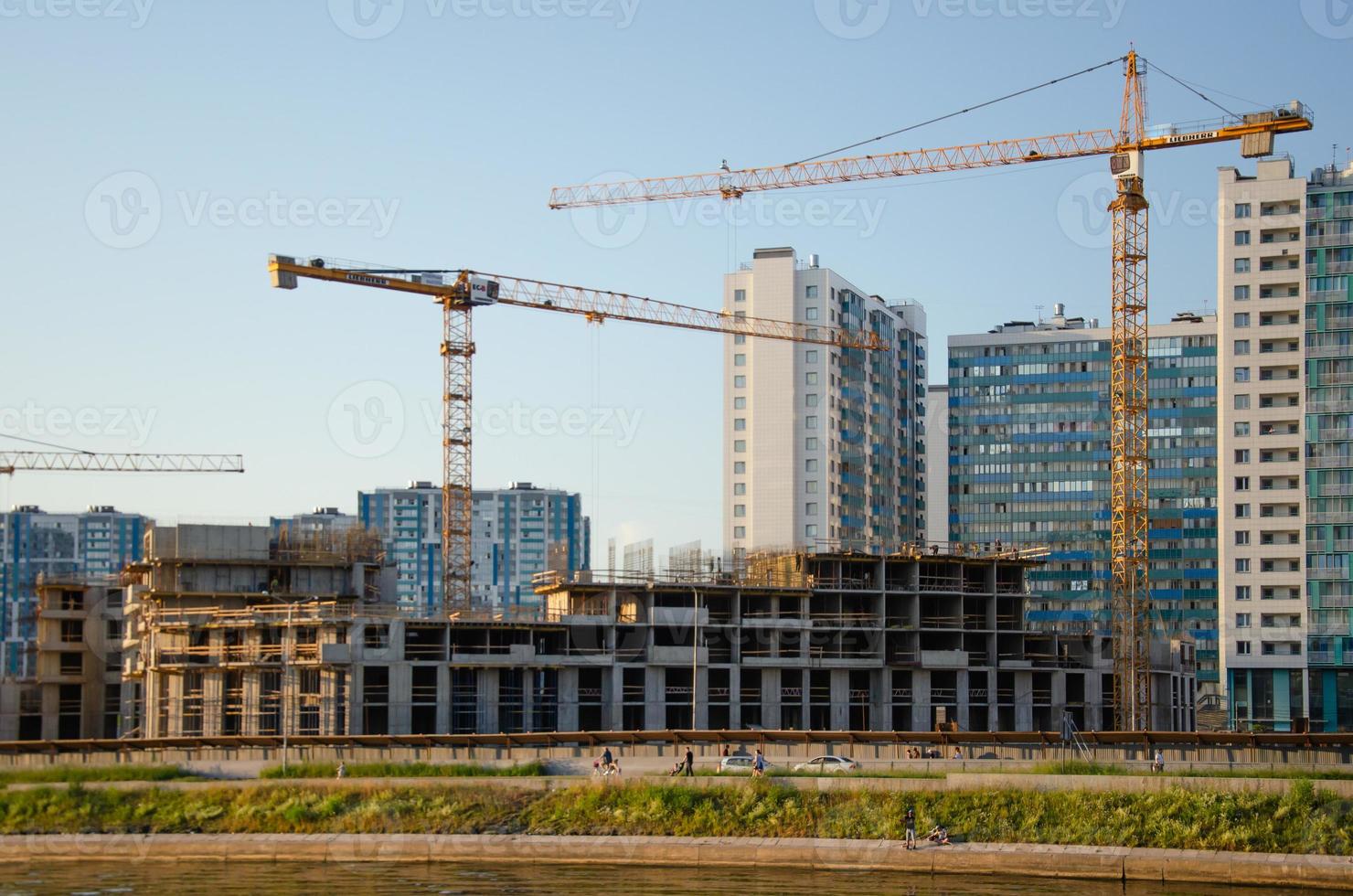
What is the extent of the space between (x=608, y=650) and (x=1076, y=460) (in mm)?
88790

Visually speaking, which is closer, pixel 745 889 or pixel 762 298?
pixel 745 889

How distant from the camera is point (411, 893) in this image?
183 ft

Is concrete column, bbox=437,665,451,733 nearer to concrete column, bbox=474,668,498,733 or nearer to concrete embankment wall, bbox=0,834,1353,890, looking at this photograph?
concrete column, bbox=474,668,498,733

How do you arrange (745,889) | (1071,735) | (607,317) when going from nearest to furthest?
(745,889) → (1071,735) → (607,317)

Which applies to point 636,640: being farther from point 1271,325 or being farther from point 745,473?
point 1271,325

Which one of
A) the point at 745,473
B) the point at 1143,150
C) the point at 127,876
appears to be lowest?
the point at 127,876

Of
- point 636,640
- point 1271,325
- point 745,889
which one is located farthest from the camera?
point 1271,325

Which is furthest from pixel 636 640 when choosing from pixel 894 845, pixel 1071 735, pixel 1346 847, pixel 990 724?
pixel 1346 847

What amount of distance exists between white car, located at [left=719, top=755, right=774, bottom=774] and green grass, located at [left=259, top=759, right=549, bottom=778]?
7415 millimetres

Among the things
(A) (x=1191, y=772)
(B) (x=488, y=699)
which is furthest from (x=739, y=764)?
(B) (x=488, y=699)

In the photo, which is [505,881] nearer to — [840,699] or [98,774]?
[98,774]

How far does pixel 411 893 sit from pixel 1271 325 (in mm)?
104479

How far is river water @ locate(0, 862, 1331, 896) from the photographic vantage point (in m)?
55.3

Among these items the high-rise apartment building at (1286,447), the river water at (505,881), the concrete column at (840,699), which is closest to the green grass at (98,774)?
the river water at (505,881)
